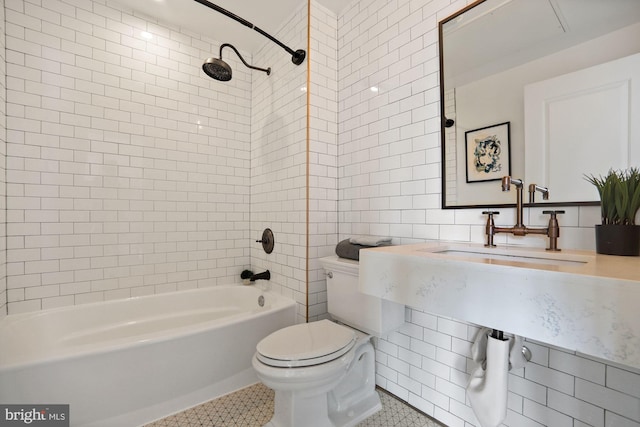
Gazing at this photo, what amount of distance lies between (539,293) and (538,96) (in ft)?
3.08

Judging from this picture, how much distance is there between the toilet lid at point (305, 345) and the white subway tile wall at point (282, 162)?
0.43 m

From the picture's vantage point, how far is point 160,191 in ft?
7.23

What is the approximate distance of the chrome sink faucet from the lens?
1.06 meters

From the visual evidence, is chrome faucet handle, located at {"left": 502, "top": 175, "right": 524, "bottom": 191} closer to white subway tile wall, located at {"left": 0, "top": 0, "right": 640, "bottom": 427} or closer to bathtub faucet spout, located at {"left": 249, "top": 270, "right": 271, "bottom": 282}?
white subway tile wall, located at {"left": 0, "top": 0, "right": 640, "bottom": 427}

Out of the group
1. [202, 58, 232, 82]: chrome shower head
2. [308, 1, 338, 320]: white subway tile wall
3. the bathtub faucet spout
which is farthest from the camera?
the bathtub faucet spout

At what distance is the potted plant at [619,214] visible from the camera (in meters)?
0.89

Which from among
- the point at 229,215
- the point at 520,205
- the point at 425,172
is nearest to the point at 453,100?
the point at 425,172

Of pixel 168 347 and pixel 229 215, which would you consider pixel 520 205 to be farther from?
pixel 229 215

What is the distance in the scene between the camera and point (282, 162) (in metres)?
2.21

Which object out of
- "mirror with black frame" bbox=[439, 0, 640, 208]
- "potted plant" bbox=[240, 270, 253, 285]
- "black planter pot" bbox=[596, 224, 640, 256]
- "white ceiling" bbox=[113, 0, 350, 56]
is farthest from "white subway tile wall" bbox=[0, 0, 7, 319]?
"black planter pot" bbox=[596, 224, 640, 256]

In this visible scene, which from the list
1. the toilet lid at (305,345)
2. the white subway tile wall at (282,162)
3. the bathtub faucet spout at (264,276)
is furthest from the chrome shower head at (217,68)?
the toilet lid at (305,345)

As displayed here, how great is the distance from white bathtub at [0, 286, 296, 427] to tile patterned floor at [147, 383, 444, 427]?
0.21ft

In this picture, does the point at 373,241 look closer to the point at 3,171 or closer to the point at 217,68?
the point at 217,68
